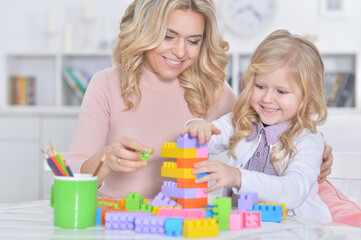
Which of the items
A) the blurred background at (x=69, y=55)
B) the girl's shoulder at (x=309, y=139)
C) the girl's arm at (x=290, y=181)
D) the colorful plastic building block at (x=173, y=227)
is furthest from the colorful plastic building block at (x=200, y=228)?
the blurred background at (x=69, y=55)

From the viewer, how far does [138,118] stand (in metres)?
1.70

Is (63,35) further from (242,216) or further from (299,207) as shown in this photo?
(242,216)

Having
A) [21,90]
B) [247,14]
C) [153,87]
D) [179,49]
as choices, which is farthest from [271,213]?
[21,90]

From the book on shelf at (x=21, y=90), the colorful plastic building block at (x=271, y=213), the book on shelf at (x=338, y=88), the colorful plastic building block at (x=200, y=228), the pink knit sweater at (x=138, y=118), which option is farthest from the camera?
the book on shelf at (x=21, y=90)

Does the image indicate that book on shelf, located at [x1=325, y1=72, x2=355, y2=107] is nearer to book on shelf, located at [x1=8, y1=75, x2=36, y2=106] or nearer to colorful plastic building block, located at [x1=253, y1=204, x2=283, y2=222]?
book on shelf, located at [x1=8, y1=75, x2=36, y2=106]

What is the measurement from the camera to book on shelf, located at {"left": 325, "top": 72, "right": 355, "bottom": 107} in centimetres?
351

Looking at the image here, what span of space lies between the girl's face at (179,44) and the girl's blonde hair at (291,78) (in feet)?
0.67

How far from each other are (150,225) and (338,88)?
9.36ft

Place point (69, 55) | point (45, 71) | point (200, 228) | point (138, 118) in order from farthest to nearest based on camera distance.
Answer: point (45, 71) < point (69, 55) < point (138, 118) < point (200, 228)

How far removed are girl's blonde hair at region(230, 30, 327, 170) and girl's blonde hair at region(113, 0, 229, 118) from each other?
0.77 feet

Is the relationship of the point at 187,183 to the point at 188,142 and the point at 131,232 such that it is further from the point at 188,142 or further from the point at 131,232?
the point at 131,232

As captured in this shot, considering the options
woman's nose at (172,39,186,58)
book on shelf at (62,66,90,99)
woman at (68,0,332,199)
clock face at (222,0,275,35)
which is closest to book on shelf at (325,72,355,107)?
clock face at (222,0,275,35)

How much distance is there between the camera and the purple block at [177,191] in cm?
107

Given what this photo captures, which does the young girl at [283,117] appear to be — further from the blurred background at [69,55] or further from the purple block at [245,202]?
the blurred background at [69,55]
